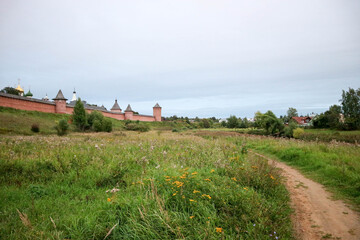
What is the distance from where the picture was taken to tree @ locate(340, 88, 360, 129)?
180 ft

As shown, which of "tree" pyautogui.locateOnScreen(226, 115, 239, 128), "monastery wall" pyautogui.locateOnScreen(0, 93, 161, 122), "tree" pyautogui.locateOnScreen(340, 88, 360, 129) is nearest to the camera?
"monastery wall" pyautogui.locateOnScreen(0, 93, 161, 122)

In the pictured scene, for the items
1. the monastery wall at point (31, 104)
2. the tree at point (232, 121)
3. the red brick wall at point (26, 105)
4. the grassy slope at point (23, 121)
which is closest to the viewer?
the grassy slope at point (23, 121)

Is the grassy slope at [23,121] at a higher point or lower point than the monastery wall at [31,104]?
lower

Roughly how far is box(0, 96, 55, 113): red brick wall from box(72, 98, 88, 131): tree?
11.5 m

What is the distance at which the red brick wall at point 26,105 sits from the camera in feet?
128

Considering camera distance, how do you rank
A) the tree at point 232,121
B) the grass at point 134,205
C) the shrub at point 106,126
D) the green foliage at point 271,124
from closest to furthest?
the grass at point 134,205
the shrub at point 106,126
the green foliage at point 271,124
the tree at point 232,121

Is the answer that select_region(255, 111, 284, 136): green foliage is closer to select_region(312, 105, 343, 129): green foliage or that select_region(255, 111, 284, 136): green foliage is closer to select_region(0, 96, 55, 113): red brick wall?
select_region(312, 105, 343, 129): green foliage

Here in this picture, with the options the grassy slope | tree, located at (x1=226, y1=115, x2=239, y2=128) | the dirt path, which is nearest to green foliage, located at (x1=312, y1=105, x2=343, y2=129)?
tree, located at (x1=226, y1=115, x2=239, y2=128)

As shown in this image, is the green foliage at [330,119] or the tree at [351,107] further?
the green foliage at [330,119]

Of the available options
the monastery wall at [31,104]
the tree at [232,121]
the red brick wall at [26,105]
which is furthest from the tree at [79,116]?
the tree at [232,121]

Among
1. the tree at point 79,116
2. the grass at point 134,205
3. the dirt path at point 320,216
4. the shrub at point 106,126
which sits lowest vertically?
the dirt path at point 320,216

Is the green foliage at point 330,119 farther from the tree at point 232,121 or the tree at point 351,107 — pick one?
the tree at point 232,121

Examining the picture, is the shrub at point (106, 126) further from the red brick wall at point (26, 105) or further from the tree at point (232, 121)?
the tree at point (232, 121)

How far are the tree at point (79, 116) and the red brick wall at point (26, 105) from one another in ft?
37.8
